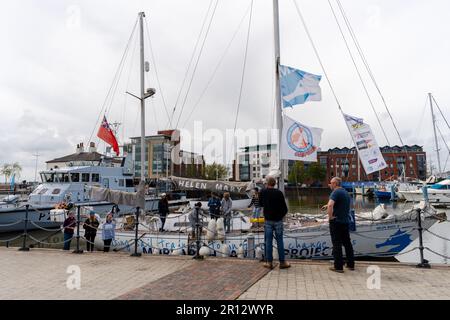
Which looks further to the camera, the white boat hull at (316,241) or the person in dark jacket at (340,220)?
the white boat hull at (316,241)

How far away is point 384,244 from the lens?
37.9ft

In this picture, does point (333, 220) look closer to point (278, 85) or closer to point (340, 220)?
point (340, 220)

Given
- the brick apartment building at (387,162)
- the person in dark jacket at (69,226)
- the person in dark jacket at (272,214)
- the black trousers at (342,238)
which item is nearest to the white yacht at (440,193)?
the black trousers at (342,238)

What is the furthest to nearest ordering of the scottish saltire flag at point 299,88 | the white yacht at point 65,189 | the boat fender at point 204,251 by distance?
the white yacht at point 65,189, the scottish saltire flag at point 299,88, the boat fender at point 204,251

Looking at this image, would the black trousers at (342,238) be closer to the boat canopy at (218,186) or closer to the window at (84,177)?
the boat canopy at (218,186)

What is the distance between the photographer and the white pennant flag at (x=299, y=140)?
394 inches

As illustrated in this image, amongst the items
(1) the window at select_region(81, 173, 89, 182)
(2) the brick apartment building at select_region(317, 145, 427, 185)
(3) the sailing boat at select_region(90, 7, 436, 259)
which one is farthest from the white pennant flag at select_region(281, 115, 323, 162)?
(2) the brick apartment building at select_region(317, 145, 427, 185)

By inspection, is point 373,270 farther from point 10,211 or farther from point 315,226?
point 10,211

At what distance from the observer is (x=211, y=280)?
635 centimetres

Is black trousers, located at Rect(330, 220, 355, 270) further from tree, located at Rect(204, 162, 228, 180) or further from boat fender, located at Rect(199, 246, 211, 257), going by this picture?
tree, located at Rect(204, 162, 228, 180)

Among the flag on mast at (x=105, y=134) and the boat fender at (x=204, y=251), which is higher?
the flag on mast at (x=105, y=134)

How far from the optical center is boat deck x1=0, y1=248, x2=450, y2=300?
545 cm

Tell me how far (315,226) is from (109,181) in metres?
22.3

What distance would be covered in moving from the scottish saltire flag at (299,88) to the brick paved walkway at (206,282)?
220 inches
